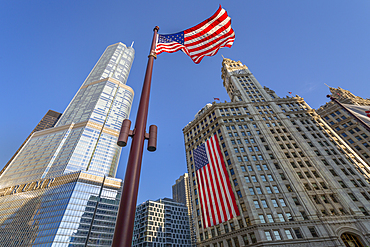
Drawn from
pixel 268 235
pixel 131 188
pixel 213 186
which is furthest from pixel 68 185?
pixel 131 188

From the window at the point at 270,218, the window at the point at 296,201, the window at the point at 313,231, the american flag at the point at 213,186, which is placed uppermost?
the american flag at the point at 213,186

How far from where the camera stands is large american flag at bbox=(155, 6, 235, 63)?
22.3m

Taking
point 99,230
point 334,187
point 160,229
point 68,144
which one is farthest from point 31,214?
point 334,187

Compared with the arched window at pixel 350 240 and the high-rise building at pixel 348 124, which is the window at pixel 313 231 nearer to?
the arched window at pixel 350 240

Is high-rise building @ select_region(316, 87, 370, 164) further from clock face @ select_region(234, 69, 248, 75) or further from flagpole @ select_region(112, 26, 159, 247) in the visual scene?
flagpole @ select_region(112, 26, 159, 247)

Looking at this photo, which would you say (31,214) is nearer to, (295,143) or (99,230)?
(99,230)

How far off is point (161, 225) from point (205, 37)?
478 feet

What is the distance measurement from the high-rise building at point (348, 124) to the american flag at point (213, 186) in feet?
166

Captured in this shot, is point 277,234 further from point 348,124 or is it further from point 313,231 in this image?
point 348,124

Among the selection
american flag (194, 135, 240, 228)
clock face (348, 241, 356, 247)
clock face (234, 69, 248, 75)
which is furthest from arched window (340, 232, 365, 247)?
clock face (234, 69, 248, 75)

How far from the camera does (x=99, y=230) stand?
114 m

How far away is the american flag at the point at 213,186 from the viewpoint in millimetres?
49531

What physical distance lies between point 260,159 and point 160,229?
366 ft

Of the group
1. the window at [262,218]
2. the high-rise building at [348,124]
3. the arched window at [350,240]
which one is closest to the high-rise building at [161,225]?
the window at [262,218]
